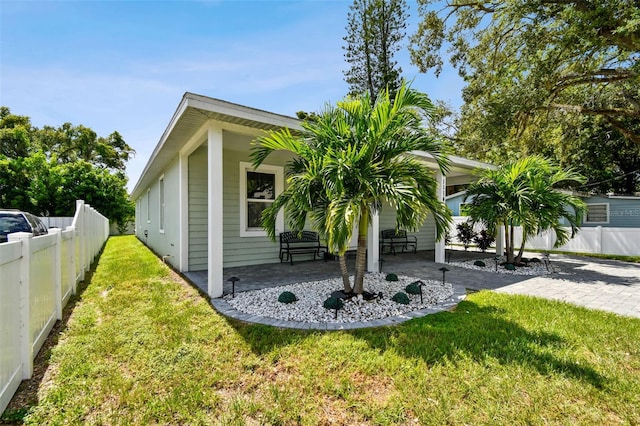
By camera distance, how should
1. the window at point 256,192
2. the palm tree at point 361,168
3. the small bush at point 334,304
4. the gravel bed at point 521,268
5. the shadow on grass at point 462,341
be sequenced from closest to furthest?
the shadow on grass at point 462,341 < the palm tree at point 361,168 < the small bush at point 334,304 < the gravel bed at point 521,268 < the window at point 256,192

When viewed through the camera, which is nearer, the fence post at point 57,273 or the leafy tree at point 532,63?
the fence post at point 57,273

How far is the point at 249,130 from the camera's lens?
188 inches

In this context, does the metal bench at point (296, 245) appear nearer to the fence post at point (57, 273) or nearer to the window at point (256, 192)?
the window at point (256, 192)

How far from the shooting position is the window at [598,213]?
12.4 m

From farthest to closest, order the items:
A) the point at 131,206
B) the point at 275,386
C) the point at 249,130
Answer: the point at 131,206
the point at 249,130
the point at 275,386

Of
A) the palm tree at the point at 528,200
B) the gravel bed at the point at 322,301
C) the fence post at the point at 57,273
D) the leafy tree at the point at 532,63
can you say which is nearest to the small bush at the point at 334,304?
the gravel bed at the point at 322,301

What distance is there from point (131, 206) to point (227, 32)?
19002 millimetres

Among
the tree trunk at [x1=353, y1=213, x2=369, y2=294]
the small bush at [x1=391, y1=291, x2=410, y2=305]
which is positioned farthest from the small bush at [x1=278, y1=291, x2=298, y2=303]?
the small bush at [x1=391, y1=291, x2=410, y2=305]

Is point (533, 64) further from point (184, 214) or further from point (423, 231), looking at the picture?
point (184, 214)

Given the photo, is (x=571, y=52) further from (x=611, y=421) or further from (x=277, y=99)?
(x=611, y=421)

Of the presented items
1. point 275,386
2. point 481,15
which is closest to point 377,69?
point 481,15

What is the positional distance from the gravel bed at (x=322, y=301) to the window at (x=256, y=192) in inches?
92.3

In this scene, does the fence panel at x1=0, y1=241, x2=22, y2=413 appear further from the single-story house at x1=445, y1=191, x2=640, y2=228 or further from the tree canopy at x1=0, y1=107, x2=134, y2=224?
the tree canopy at x1=0, y1=107, x2=134, y2=224

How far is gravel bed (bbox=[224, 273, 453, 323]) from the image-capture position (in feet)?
12.0
